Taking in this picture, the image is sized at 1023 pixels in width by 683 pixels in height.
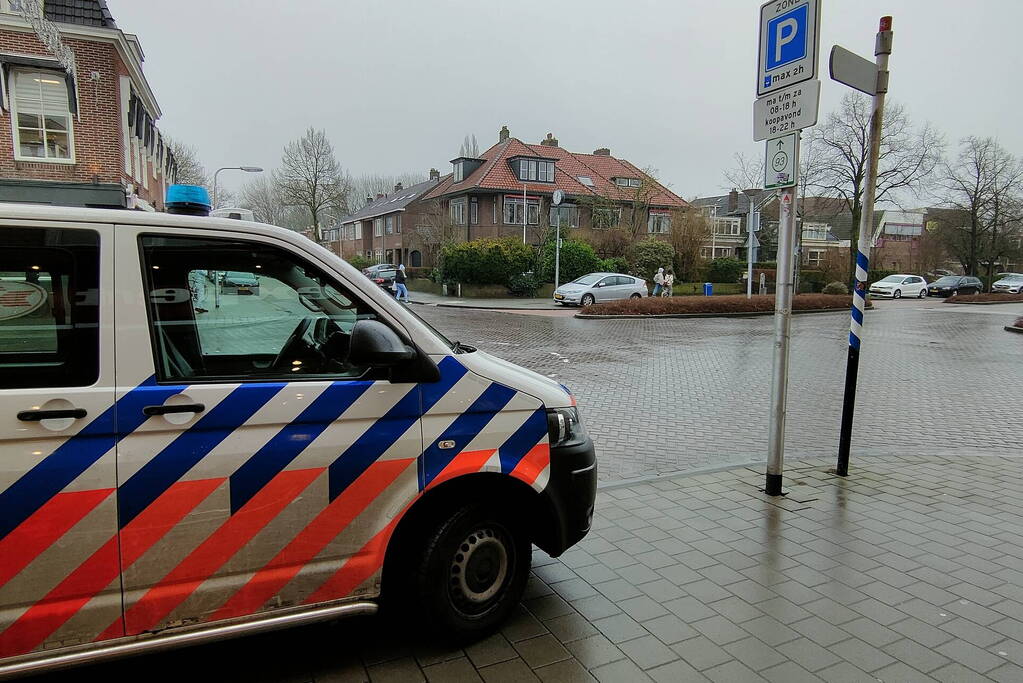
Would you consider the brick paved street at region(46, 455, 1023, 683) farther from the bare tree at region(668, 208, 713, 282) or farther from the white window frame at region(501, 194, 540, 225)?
the white window frame at region(501, 194, 540, 225)

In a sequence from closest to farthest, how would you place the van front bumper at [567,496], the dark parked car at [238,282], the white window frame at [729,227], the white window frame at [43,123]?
the dark parked car at [238,282] → the van front bumper at [567,496] → the white window frame at [43,123] → the white window frame at [729,227]

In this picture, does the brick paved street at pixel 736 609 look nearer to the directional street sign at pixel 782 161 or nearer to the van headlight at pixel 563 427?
the van headlight at pixel 563 427

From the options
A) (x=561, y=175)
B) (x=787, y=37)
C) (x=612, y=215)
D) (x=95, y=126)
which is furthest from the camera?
(x=561, y=175)

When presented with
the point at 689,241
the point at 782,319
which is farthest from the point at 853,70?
the point at 689,241

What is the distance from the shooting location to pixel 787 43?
15.8ft

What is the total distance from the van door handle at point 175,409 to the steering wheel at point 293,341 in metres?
0.37

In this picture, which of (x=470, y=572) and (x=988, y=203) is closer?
(x=470, y=572)

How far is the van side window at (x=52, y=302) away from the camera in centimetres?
241

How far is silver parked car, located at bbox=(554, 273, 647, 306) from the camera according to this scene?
27.7 meters

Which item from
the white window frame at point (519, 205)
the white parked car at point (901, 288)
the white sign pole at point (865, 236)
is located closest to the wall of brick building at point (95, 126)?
the white sign pole at point (865, 236)

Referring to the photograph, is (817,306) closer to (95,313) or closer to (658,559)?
(658,559)

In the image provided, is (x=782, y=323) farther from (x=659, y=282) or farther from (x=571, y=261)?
(x=571, y=261)

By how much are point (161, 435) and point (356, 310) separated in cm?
93

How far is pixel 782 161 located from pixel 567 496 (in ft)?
10.6
